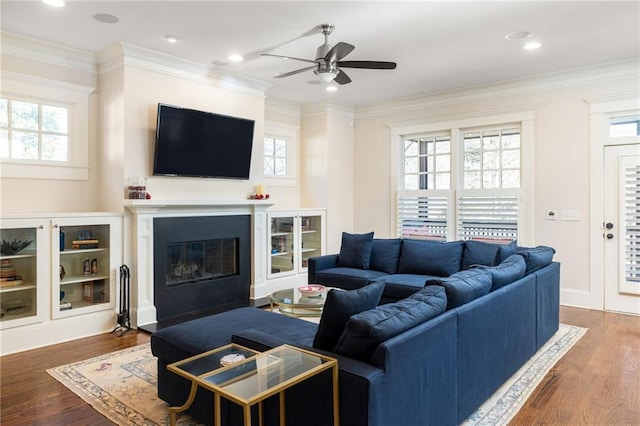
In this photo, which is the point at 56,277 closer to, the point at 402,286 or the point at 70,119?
the point at 70,119

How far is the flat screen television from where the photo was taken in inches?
184

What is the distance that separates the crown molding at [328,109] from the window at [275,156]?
63 cm

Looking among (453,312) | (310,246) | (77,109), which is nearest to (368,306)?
(453,312)

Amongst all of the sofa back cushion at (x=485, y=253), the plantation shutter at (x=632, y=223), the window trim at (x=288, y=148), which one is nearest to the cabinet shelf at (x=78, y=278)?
the window trim at (x=288, y=148)

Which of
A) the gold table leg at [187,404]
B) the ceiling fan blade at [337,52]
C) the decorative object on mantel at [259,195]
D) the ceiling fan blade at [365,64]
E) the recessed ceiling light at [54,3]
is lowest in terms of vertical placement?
the gold table leg at [187,404]

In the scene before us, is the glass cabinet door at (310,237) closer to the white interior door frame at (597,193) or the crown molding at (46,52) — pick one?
the crown molding at (46,52)

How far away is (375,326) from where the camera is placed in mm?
1930

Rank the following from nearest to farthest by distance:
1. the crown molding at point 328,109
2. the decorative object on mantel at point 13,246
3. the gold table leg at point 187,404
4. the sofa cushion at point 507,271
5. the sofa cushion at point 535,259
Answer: the gold table leg at point 187,404, the sofa cushion at point 507,271, the sofa cushion at point 535,259, the decorative object on mantel at point 13,246, the crown molding at point 328,109

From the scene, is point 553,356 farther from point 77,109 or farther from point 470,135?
point 77,109

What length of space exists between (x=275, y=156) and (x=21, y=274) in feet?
12.6

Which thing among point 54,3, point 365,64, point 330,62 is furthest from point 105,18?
point 365,64

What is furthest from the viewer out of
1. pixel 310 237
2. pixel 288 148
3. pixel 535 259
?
pixel 288 148

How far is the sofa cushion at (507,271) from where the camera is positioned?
3.01m

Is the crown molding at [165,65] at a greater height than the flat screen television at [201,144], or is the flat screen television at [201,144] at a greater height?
the crown molding at [165,65]
